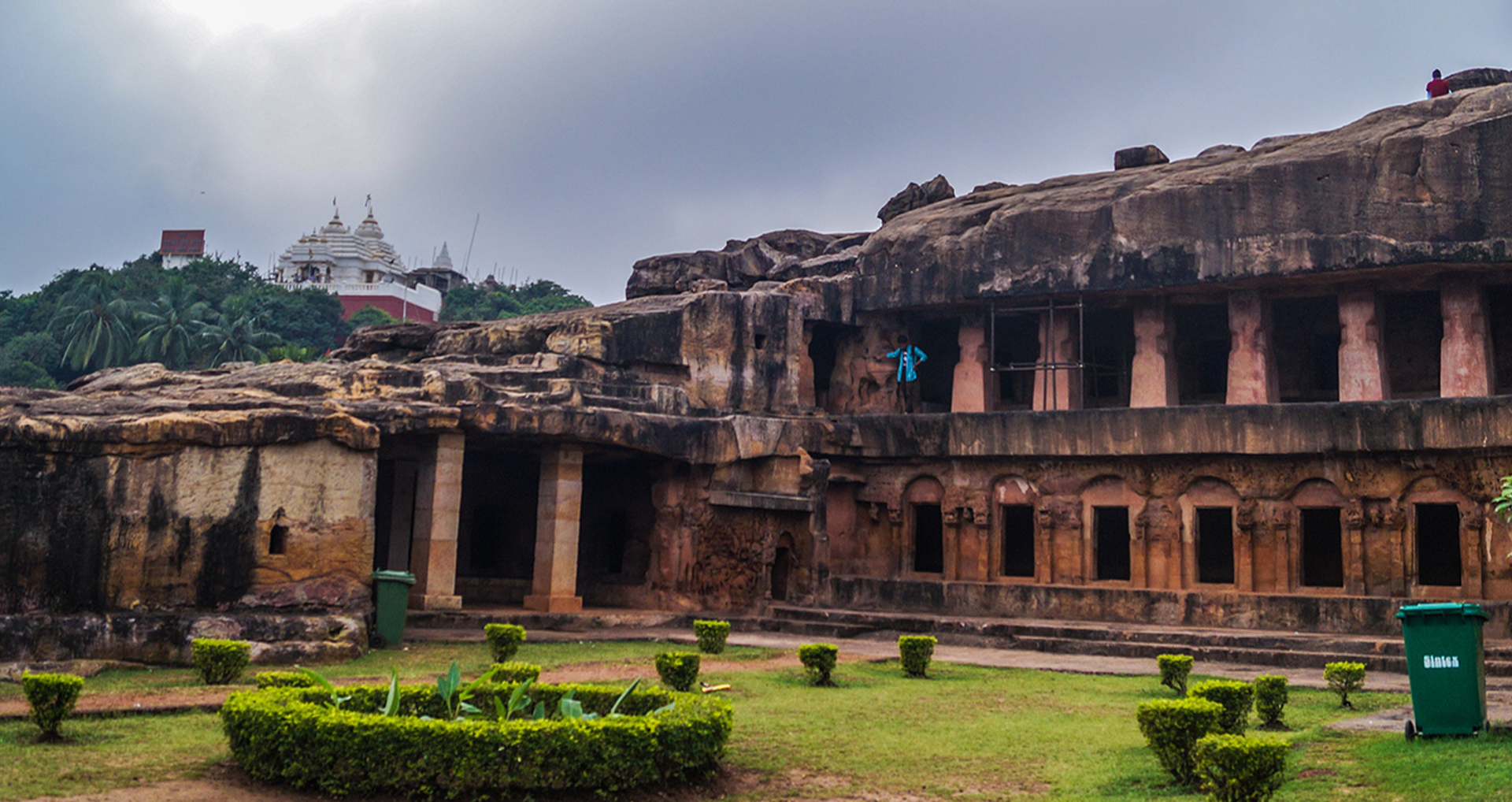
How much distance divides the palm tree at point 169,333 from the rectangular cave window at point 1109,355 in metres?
34.2

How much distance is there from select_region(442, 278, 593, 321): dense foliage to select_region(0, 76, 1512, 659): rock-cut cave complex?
134 ft

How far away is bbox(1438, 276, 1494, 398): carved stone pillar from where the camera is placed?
2300 centimetres

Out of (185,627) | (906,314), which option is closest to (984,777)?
(185,627)

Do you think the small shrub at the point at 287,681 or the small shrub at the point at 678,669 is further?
the small shrub at the point at 678,669

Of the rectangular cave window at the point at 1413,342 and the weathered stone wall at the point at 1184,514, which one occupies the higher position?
the rectangular cave window at the point at 1413,342

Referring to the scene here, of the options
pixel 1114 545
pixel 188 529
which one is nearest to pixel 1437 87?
pixel 1114 545

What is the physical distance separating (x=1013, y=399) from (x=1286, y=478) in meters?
8.21

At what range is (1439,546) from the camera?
2508 centimetres

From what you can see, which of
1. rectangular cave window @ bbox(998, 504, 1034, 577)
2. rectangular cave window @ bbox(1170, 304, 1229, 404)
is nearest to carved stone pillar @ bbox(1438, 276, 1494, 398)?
rectangular cave window @ bbox(1170, 304, 1229, 404)

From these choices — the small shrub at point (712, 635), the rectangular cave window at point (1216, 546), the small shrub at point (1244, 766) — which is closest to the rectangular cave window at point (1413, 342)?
the rectangular cave window at point (1216, 546)

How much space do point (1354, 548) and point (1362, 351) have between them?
157 inches

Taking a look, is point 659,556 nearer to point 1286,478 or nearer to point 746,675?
point 746,675

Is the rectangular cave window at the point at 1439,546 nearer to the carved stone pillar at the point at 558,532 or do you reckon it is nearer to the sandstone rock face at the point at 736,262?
the sandstone rock face at the point at 736,262

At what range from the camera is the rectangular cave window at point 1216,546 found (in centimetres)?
2814
